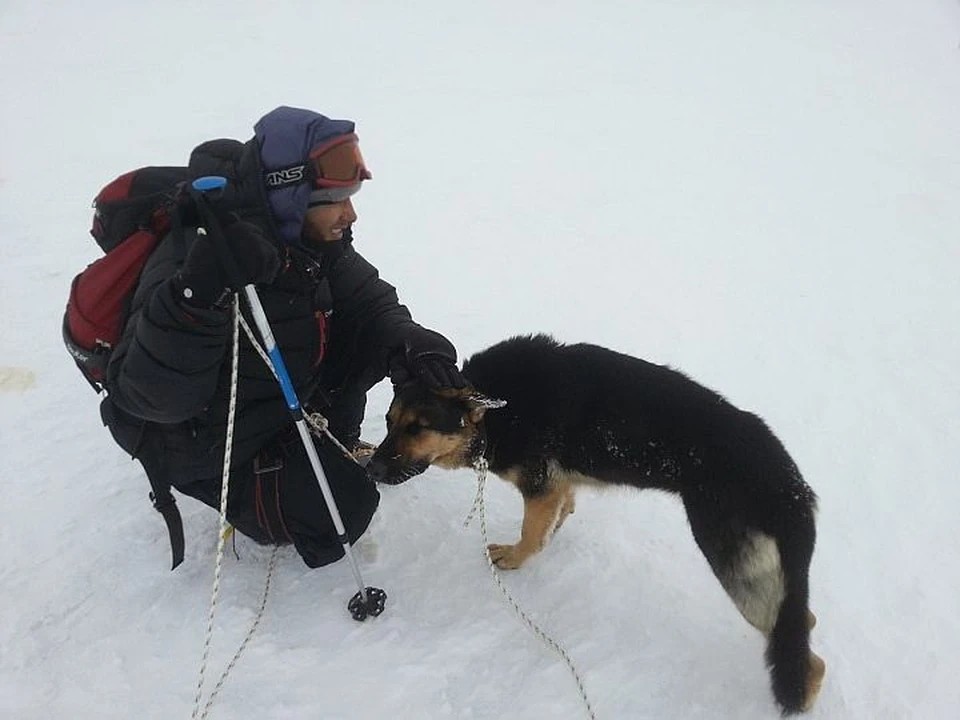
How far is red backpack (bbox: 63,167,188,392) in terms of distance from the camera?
8.80 feet

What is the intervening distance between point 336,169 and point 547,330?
10.5 ft

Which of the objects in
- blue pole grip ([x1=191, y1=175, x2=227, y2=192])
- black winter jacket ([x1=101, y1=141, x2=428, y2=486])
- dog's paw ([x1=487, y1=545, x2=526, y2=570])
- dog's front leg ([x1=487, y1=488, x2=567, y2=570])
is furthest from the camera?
dog's paw ([x1=487, y1=545, x2=526, y2=570])

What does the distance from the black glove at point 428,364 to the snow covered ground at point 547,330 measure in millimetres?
956

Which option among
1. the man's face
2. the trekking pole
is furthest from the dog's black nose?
the man's face

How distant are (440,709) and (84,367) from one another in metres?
2.24

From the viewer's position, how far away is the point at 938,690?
3014 millimetres

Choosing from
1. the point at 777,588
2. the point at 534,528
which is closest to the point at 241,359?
the point at 534,528

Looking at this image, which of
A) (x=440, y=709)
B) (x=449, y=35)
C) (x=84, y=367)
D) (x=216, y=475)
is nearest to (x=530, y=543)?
(x=440, y=709)

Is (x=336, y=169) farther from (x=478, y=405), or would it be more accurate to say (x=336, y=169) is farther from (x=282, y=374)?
(x=478, y=405)

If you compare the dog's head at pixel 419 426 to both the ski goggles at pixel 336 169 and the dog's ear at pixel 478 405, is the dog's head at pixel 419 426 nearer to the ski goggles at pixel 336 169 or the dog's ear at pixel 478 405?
the dog's ear at pixel 478 405

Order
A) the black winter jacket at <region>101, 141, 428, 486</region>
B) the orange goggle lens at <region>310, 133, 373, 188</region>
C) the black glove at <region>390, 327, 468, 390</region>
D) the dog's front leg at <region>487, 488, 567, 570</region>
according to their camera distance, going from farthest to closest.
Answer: the dog's front leg at <region>487, 488, 567, 570</region>
the black glove at <region>390, 327, 468, 390</region>
the orange goggle lens at <region>310, 133, 373, 188</region>
the black winter jacket at <region>101, 141, 428, 486</region>

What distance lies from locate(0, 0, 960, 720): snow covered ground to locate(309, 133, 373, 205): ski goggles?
74.0 inches

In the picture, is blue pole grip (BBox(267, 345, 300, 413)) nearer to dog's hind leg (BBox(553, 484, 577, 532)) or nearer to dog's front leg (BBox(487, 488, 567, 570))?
dog's front leg (BBox(487, 488, 567, 570))

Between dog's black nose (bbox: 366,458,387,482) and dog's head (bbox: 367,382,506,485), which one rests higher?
dog's head (bbox: 367,382,506,485)
